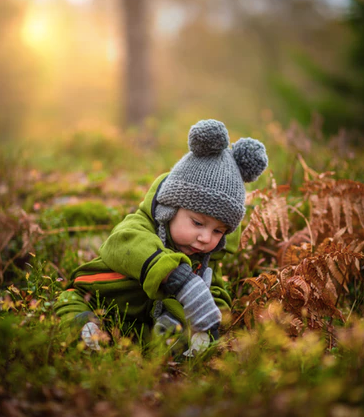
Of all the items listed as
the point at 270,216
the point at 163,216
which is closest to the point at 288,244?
the point at 270,216

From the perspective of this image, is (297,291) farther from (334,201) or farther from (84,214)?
(84,214)

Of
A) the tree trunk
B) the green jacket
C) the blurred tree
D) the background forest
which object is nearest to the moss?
the background forest

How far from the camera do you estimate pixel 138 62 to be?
1196 cm

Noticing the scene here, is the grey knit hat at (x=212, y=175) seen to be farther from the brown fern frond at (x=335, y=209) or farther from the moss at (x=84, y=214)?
the moss at (x=84, y=214)

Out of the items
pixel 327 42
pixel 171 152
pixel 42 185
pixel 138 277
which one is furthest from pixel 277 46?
pixel 138 277

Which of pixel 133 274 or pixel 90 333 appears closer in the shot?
pixel 90 333

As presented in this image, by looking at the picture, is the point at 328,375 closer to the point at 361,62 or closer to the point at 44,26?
the point at 361,62

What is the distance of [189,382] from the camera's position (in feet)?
6.45

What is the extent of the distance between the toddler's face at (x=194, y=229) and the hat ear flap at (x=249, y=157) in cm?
40

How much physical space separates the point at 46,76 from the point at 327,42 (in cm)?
1529

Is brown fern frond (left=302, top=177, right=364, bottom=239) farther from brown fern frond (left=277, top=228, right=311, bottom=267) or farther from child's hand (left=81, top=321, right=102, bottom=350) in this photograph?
child's hand (left=81, top=321, right=102, bottom=350)

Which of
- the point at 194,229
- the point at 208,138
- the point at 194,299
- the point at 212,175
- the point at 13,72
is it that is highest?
the point at 13,72

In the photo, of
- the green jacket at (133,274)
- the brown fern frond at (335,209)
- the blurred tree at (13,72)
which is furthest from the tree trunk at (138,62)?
the green jacket at (133,274)

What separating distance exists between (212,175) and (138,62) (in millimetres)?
10371
